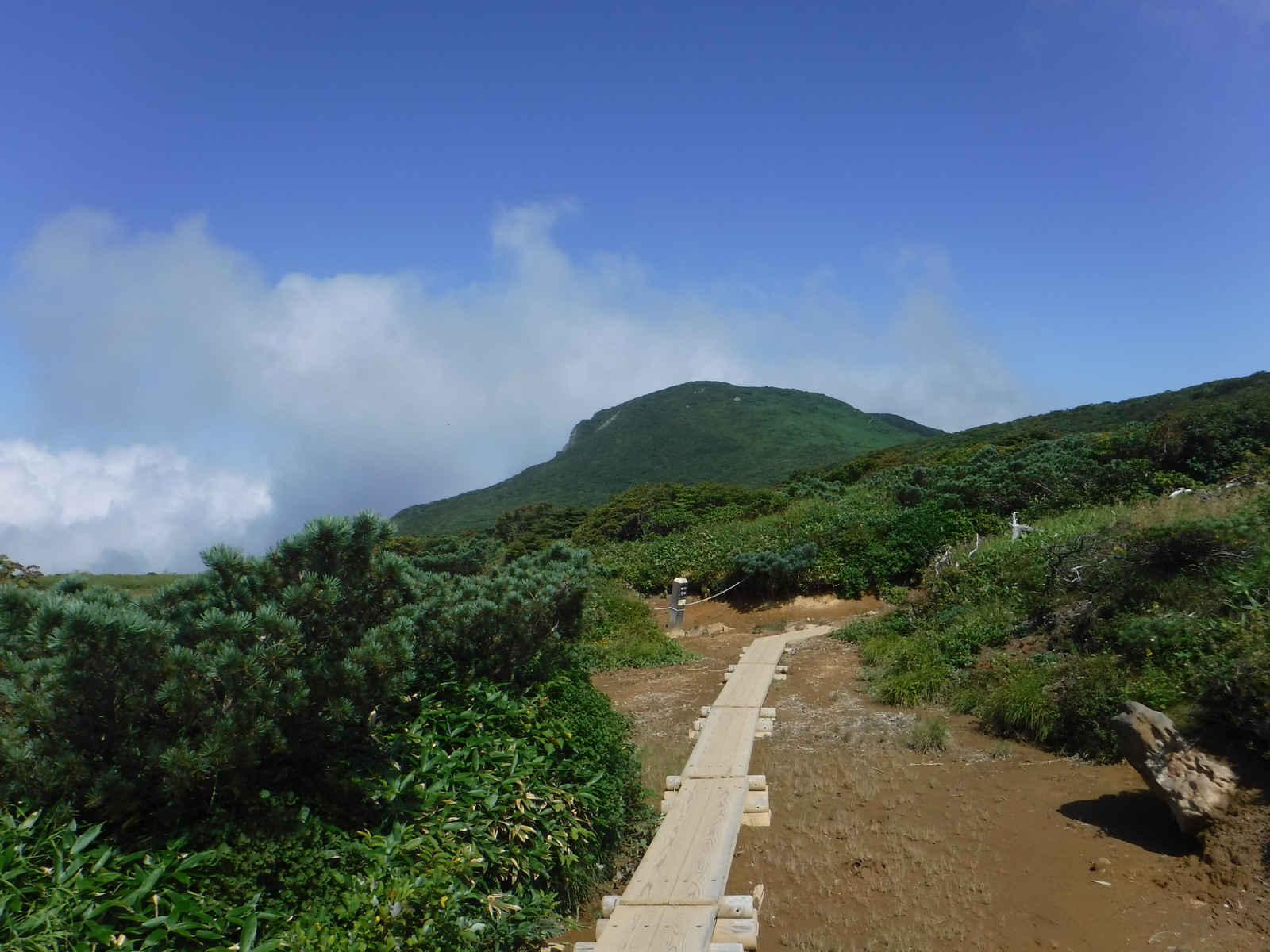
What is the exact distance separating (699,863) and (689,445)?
247 feet

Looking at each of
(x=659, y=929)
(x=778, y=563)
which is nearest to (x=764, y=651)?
(x=778, y=563)

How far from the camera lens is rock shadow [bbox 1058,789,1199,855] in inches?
197

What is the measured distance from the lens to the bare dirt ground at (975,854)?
14.0ft

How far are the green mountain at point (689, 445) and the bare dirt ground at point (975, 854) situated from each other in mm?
51831

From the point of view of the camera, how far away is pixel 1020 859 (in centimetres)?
509

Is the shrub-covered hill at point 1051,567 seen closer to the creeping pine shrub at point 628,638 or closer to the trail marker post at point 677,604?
the trail marker post at point 677,604

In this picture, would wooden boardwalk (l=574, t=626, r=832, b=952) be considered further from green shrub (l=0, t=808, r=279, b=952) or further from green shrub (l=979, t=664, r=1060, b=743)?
green shrub (l=979, t=664, r=1060, b=743)

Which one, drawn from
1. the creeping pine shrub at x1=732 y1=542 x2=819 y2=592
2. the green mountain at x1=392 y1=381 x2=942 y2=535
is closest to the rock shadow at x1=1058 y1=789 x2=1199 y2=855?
the creeping pine shrub at x1=732 y1=542 x2=819 y2=592

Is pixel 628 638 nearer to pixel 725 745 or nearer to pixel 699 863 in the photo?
pixel 725 745

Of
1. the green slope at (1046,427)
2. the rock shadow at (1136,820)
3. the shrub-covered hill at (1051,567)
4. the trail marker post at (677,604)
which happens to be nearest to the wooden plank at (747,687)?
the shrub-covered hill at (1051,567)

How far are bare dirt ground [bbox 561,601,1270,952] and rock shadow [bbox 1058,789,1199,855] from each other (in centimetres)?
1

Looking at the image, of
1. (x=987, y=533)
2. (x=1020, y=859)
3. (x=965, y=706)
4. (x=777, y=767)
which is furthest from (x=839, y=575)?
(x=1020, y=859)

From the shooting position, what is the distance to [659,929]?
4.17m

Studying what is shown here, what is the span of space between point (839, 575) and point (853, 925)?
12001 millimetres
